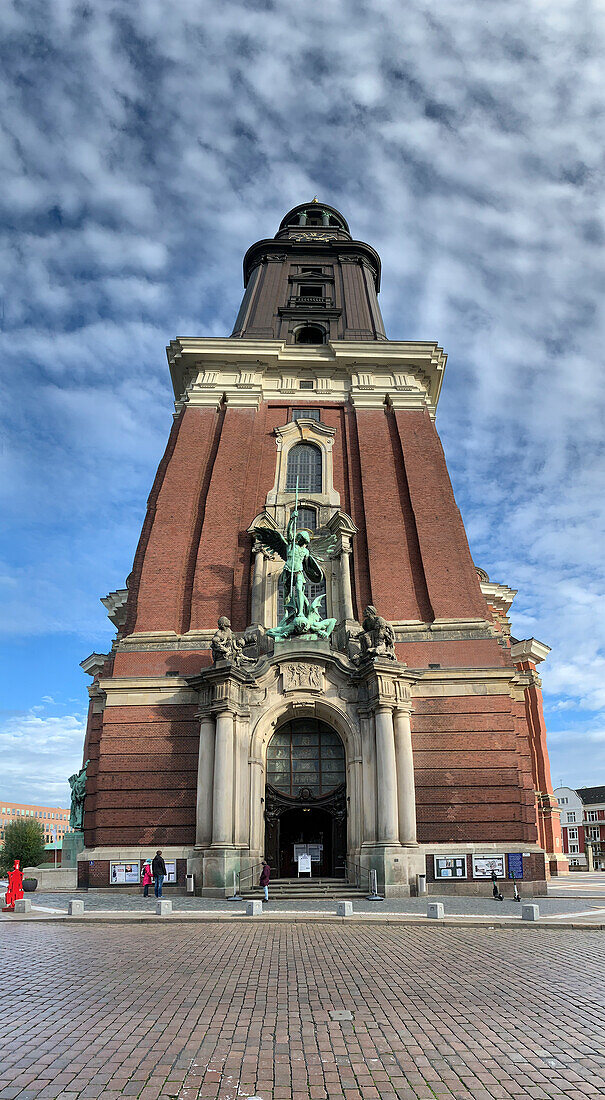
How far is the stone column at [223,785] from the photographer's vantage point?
23.6 metres

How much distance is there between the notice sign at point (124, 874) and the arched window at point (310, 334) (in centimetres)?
2621

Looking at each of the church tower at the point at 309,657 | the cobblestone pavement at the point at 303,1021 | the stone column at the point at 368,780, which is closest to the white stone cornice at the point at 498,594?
the church tower at the point at 309,657

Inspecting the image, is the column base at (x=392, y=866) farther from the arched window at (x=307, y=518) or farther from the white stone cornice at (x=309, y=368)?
the white stone cornice at (x=309, y=368)

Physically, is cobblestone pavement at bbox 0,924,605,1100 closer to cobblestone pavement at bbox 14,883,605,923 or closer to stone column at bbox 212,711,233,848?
cobblestone pavement at bbox 14,883,605,923

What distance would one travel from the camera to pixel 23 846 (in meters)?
66.8

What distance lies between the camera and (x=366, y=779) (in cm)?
2477

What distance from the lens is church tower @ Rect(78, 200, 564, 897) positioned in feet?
81.0

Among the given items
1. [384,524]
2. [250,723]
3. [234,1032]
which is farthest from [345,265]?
[234,1032]

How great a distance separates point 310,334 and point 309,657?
68.3ft

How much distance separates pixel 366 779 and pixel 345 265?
30497mm

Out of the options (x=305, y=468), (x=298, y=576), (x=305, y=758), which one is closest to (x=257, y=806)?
(x=305, y=758)

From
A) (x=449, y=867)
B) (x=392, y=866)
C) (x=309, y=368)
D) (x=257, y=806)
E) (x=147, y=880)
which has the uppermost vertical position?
(x=309, y=368)

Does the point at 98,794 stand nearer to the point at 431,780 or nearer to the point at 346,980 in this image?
the point at 431,780

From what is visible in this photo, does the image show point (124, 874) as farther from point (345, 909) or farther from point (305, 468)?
point (305, 468)
